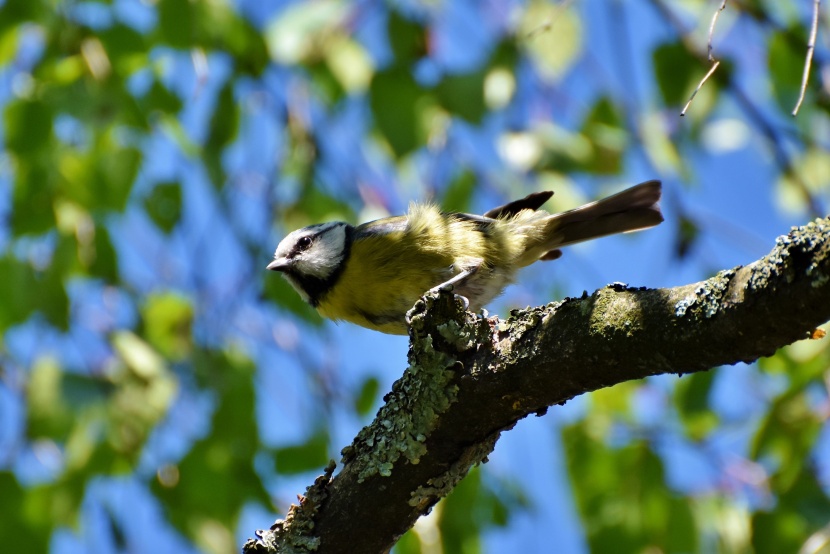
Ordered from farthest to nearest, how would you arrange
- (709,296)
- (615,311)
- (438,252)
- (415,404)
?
1. (438,252)
2. (415,404)
3. (615,311)
4. (709,296)

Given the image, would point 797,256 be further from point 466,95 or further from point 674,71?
point 674,71

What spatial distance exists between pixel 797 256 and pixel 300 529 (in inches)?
50.2

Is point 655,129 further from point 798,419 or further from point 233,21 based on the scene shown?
point 233,21

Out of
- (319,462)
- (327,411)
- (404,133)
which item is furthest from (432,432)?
(327,411)

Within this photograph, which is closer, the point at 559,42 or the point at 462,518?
the point at 462,518

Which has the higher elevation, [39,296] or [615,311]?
[39,296]

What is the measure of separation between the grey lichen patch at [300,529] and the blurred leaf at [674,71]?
2.13 meters

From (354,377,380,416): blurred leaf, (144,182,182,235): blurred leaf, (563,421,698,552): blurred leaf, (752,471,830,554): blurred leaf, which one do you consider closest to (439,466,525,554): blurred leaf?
(563,421,698,552): blurred leaf

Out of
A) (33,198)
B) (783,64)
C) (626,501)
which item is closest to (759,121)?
(783,64)

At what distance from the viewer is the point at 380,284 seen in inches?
127

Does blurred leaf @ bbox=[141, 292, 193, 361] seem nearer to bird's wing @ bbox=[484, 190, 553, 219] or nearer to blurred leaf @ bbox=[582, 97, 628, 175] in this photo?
bird's wing @ bbox=[484, 190, 553, 219]

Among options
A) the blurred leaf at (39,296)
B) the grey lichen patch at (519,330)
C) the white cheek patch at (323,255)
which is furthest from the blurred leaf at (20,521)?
the grey lichen patch at (519,330)

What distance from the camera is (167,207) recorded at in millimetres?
3520

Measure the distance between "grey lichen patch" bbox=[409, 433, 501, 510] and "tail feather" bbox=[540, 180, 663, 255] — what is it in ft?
5.02
